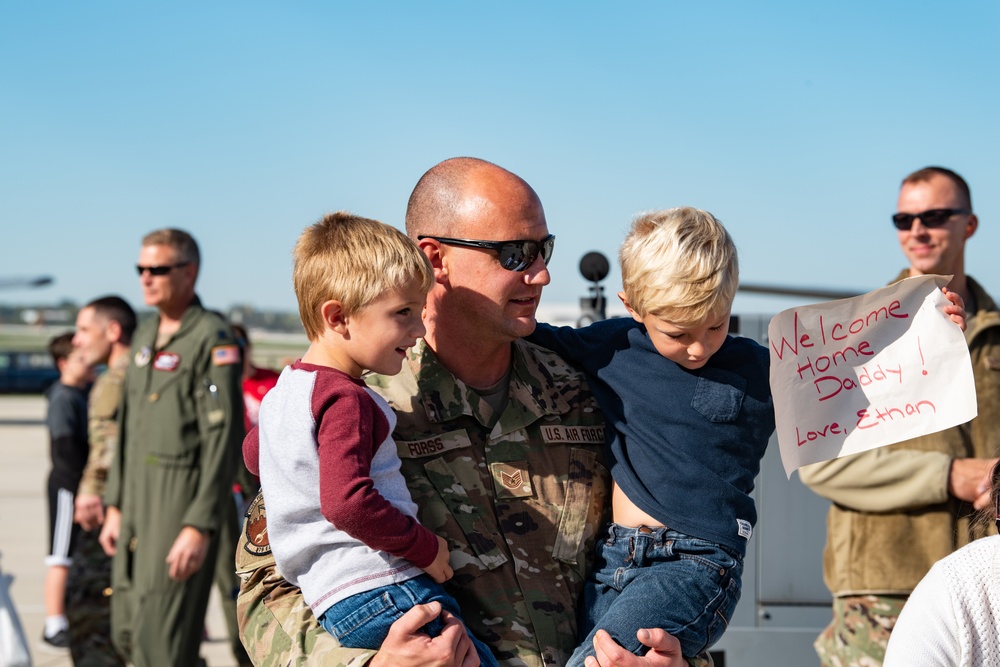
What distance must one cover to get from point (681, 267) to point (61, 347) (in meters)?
6.75

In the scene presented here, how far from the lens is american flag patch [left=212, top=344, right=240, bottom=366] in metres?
5.70

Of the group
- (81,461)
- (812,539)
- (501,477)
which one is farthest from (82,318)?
(501,477)

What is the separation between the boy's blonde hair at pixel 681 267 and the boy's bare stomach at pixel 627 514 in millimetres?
435

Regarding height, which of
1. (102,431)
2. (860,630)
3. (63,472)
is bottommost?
(63,472)

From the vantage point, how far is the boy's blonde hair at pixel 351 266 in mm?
2293

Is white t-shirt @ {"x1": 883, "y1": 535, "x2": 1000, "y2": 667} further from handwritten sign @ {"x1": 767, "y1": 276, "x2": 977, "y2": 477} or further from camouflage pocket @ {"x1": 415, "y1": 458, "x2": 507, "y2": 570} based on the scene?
camouflage pocket @ {"x1": 415, "y1": 458, "x2": 507, "y2": 570}

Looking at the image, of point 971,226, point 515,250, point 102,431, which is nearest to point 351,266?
point 515,250

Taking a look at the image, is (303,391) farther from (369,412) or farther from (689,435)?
(689,435)

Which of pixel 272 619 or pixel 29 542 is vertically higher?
pixel 272 619

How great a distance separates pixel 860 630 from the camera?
4.07 m

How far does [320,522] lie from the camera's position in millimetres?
2256

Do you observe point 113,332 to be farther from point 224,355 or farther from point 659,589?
point 659,589

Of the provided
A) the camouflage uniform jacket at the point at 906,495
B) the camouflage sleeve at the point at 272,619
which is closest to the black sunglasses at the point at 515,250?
the camouflage sleeve at the point at 272,619

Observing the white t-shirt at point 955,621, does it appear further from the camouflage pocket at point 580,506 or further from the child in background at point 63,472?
the child in background at point 63,472
